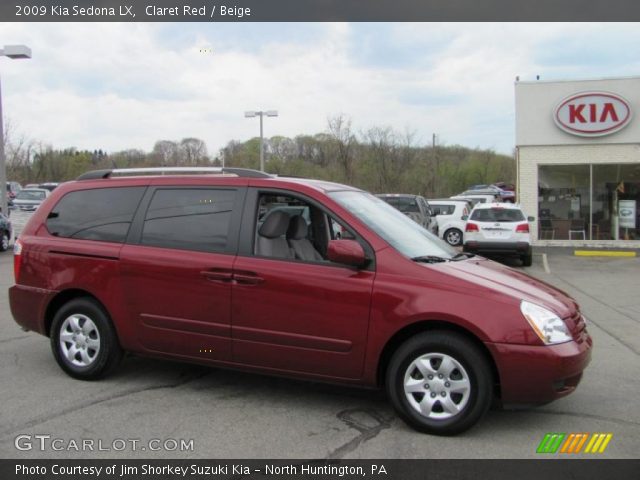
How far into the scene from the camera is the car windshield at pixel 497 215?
49.3 feet

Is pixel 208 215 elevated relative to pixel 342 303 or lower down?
elevated

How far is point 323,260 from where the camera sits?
4562 millimetres

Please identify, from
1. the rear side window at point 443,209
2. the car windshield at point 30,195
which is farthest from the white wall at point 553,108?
the car windshield at point 30,195

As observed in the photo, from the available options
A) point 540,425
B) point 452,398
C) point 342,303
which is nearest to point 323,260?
point 342,303

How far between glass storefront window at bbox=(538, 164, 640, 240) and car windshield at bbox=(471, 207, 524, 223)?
573cm

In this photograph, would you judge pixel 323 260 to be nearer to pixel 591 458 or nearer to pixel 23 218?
pixel 591 458

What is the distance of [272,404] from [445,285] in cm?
167

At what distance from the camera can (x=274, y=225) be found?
4754 mm

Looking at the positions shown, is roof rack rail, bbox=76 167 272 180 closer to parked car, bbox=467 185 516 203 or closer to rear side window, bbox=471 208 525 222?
rear side window, bbox=471 208 525 222

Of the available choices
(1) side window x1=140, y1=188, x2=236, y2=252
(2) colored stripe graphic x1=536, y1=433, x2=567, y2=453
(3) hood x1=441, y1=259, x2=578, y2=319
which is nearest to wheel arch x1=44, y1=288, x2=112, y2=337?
(1) side window x1=140, y1=188, x2=236, y2=252

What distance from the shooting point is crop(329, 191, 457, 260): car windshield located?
4605 mm

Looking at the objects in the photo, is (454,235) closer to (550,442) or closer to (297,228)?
(297,228)

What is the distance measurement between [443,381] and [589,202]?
1782 cm

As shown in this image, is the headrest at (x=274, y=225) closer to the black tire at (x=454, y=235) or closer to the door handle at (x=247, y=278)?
the door handle at (x=247, y=278)
